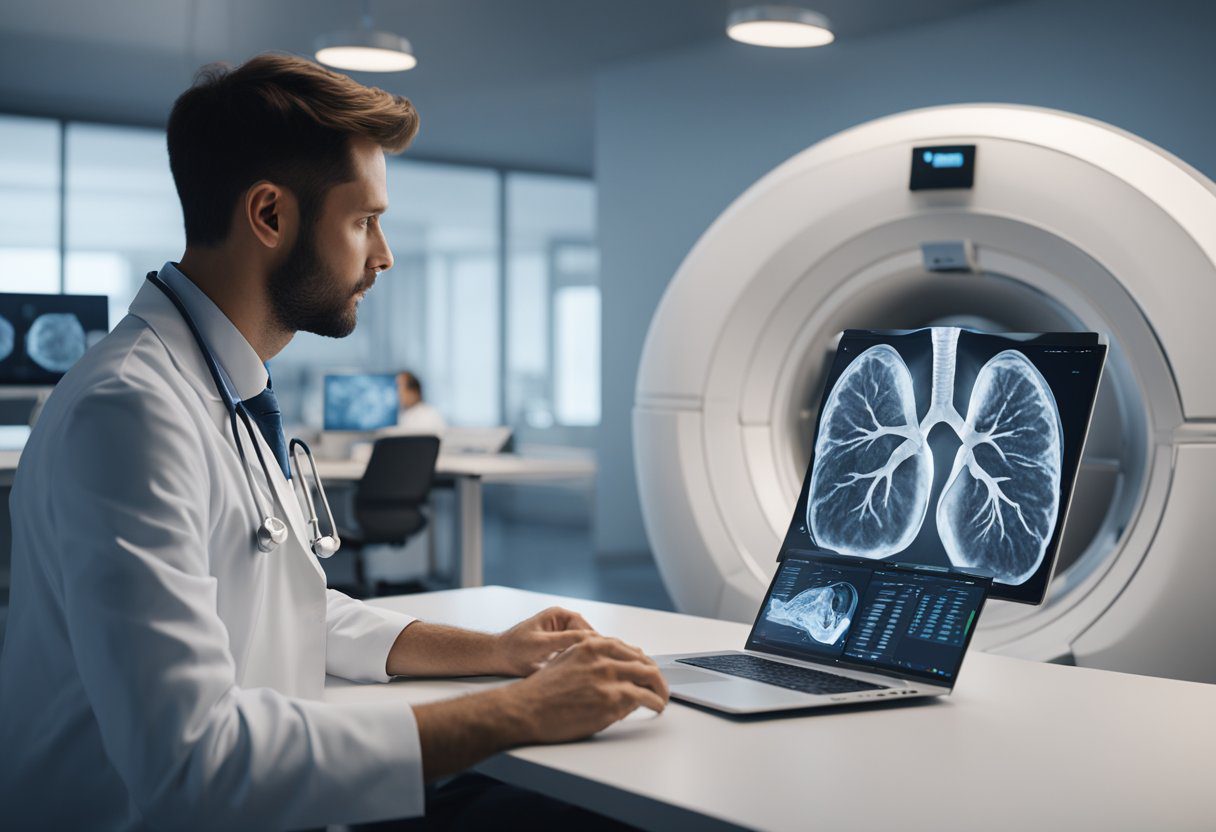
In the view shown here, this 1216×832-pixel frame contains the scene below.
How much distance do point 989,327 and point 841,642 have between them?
1117 millimetres

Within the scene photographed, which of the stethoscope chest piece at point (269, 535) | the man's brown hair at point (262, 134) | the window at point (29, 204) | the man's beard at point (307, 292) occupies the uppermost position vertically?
the window at point (29, 204)

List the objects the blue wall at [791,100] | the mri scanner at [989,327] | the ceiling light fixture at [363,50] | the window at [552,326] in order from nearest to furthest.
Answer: the mri scanner at [989,327]
the blue wall at [791,100]
the ceiling light fixture at [363,50]
the window at [552,326]

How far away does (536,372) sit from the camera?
918 centimetres

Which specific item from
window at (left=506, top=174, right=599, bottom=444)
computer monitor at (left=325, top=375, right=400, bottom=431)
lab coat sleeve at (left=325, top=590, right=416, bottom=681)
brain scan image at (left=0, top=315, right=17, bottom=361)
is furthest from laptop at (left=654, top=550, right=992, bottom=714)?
window at (left=506, top=174, right=599, bottom=444)

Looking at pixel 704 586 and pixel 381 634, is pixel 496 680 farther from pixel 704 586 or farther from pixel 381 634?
pixel 704 586

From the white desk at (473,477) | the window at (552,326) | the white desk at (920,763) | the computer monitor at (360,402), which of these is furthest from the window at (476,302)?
the white desk at (920,763)

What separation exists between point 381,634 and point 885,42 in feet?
16.4

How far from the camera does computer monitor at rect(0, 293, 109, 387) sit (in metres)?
4.40

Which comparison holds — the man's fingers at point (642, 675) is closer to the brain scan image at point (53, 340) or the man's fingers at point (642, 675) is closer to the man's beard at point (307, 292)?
the man's beard at point (307, 292)

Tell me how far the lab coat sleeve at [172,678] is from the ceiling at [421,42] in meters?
4.86

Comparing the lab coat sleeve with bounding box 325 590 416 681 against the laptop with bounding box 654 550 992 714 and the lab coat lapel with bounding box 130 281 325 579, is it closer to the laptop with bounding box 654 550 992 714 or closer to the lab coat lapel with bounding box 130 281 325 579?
the lab coat lapel with bounding box 130 281 325 579

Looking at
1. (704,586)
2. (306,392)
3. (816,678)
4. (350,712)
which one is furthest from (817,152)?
(306,392)

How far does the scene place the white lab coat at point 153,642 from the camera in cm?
96

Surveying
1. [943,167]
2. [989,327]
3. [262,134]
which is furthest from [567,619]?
[989,327]
